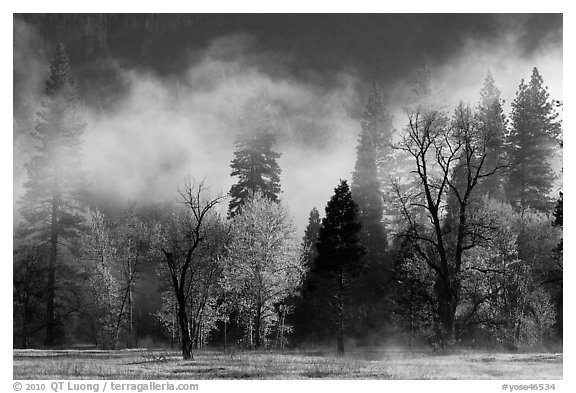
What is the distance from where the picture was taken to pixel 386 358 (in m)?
32.8

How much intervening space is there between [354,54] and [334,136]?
5186mm

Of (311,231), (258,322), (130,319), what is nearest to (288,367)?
(258,322)

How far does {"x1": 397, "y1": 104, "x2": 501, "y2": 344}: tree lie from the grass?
4.16 meters

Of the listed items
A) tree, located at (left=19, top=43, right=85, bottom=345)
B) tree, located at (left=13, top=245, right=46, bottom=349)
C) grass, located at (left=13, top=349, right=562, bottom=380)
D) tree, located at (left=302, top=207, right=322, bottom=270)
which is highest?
tree, located at (left=19, top=43, right=85, bottom=345)

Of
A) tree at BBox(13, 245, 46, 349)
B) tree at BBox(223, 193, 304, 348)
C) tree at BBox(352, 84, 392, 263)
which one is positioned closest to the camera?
tree at BBox(13, 245, 46, 349)

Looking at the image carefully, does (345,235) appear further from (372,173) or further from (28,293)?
(28,293)

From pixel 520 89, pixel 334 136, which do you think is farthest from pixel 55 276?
pixel 520 89

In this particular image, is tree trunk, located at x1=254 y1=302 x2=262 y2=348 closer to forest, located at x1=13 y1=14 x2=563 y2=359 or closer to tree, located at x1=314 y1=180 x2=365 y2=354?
forest, located at x1=13 y1=14 x2=563 y2=359

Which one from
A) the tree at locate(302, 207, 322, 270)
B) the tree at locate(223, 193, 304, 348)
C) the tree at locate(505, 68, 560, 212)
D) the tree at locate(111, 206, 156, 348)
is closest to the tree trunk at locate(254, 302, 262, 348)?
the tree at locate(223, 193, 304, 348)

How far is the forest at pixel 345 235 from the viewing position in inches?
1369

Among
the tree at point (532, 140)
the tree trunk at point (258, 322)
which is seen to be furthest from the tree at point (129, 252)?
the tree at point (532, 140)

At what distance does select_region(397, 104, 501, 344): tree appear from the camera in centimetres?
3362
